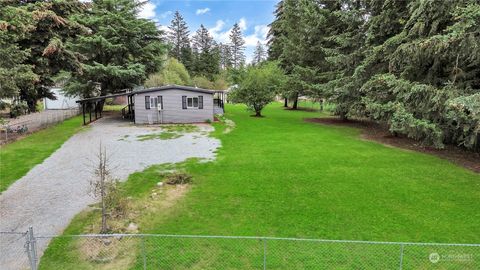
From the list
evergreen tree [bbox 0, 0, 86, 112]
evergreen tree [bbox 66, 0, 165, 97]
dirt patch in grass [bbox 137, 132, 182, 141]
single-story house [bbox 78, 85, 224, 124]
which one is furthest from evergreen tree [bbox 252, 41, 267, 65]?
dirt patch in grass [bbox 137, 132, 182, 141]

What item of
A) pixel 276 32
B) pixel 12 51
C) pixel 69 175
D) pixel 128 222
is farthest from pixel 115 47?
pixel 128 222

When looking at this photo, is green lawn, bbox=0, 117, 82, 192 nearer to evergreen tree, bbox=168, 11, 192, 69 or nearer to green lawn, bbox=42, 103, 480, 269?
green lawn, bbox=42, 103, 480, 269

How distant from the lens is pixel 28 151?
53.3 ft

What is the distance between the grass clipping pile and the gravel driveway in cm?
100

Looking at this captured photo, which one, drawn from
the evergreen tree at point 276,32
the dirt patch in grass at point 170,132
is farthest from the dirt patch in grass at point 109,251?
the evergreen tree at point 276,32

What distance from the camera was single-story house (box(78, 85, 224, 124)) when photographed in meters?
26.2

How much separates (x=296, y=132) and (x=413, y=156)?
26.8ft

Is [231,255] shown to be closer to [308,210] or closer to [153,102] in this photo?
[308,210]

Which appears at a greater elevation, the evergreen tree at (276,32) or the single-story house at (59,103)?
the evergreen tree at (276,32)

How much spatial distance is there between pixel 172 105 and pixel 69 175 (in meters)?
14.8

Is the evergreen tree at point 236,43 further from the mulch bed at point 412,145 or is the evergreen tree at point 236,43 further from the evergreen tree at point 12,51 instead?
the evergreen tree at point 12,51

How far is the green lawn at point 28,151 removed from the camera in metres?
12.5

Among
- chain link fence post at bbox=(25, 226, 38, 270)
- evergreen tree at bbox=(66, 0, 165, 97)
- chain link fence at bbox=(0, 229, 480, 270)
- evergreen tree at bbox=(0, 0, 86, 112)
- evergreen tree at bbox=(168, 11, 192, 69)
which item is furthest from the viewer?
evergreen tree at bbox=(168, 11, 192, 69)

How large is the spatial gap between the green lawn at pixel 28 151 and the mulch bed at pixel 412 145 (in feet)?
55.9
